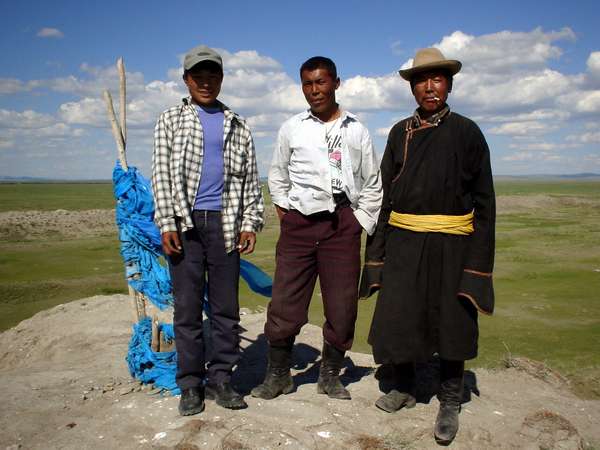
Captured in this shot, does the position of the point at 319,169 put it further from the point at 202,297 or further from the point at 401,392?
the point at 401,392

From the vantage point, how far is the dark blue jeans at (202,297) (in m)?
3.25

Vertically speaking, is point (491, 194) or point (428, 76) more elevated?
point (428, 76)

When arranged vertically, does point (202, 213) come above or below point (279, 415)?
above

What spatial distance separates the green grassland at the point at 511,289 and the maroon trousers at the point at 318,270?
253 centimetres

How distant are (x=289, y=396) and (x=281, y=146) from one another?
169 cm

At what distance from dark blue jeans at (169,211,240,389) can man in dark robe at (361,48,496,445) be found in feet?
3.12

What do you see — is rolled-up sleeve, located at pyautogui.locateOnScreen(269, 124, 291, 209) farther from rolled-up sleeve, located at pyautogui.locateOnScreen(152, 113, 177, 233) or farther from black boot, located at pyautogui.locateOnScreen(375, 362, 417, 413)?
black boot, located at pyautogui.locateOnScreen(375, 362, 417, 413)

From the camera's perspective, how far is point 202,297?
332 centimetres

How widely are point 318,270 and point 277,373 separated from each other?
30.1 inches

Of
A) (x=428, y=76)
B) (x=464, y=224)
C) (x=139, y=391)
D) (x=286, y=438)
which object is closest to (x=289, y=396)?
(x=286, y=438)

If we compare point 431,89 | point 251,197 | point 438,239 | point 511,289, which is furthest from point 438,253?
point 511,289

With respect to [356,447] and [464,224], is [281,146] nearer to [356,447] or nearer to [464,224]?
[464,224]

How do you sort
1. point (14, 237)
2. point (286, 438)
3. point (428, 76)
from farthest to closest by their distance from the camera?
point (14, 237)
point (428, 76)
point (286, 438)

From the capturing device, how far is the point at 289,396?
3623 mm
